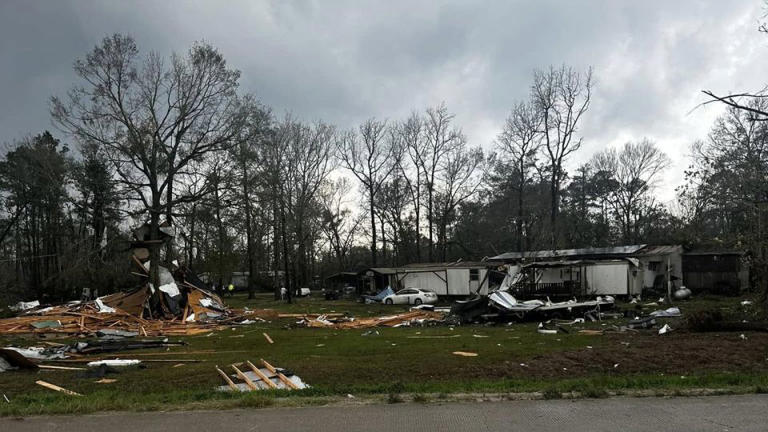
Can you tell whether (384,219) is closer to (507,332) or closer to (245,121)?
(245,121)

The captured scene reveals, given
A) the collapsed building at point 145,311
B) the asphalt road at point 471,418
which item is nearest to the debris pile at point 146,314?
the collapsed building at point 145,311

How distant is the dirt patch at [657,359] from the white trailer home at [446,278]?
25356 mm

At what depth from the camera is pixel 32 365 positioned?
11.8 meters

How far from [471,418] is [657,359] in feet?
20.4

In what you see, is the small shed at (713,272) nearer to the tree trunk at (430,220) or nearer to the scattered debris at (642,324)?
the scattered debris at (642,324)

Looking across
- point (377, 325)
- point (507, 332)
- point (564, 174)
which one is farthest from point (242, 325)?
point (564, 174)

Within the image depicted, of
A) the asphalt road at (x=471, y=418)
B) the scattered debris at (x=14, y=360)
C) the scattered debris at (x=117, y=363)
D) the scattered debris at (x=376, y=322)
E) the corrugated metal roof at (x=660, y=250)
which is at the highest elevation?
the corrugated metal roof at (x=660, y=250)

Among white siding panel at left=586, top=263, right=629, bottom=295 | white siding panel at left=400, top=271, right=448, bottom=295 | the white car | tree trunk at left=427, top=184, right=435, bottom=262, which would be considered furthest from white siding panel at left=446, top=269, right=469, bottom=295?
tree trunk at left=427, top=184, right=435, bottom=262

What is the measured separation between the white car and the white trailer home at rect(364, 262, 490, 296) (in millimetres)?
2884

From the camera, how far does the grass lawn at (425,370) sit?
763 centimetres

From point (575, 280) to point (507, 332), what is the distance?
674 inches

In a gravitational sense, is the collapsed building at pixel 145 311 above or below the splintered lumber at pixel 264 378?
below

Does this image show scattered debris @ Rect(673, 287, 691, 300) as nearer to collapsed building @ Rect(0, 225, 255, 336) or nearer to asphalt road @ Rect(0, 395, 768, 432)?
collapsed building @ Rect(0, 225, 255, 336)

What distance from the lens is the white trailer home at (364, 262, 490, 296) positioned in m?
39.7
